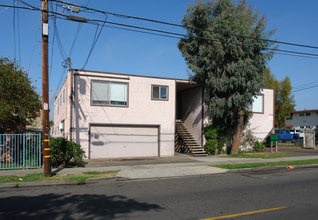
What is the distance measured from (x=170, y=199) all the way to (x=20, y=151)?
958 cm

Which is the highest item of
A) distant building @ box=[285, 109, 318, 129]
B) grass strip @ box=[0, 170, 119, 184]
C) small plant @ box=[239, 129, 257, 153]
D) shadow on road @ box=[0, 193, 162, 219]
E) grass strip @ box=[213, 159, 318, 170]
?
distant building @ box=[285, 109, 318, 129]

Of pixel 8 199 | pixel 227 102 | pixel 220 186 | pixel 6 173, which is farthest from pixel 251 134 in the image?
pixel 8 199

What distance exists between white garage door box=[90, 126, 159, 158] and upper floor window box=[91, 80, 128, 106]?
1550mm

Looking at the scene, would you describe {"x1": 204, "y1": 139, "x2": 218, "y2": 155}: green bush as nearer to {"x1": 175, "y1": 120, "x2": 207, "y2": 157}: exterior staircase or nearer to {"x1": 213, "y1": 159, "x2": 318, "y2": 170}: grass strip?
{"x1": 175, "y1": 120, "x2": 207, "y2": 157}: exterior staircase

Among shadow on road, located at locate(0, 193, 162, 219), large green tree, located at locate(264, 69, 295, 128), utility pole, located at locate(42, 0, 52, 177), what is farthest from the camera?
large green tree, located at locate(264, 69, 295, 128)

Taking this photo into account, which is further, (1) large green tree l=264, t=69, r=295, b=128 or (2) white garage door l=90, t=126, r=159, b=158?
(1) large green tree l=264, t=69, r=295, b=128

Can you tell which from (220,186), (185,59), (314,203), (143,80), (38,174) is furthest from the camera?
(185,59)

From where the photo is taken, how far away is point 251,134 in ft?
87.2

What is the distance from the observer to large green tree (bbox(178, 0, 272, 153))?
22.4 metres

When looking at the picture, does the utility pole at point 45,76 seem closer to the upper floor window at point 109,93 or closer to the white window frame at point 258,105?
the upper floor window at point 109,93

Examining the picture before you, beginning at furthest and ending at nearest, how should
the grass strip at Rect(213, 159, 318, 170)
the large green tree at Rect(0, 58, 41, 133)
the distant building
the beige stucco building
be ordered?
1. the distant building
2. the beige stucco building
3. the large green tree at Rect(0, 58, 41, 133)
4. the grass strip at Rect(213, 159, 318, 170)

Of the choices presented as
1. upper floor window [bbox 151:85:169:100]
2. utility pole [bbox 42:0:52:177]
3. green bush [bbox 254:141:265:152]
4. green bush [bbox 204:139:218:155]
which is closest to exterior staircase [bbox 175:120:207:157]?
green bush [bbox 204:139:218:155]

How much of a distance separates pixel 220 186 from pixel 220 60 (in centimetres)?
1289

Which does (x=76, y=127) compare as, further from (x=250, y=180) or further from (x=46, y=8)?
(x=250, y=180)
